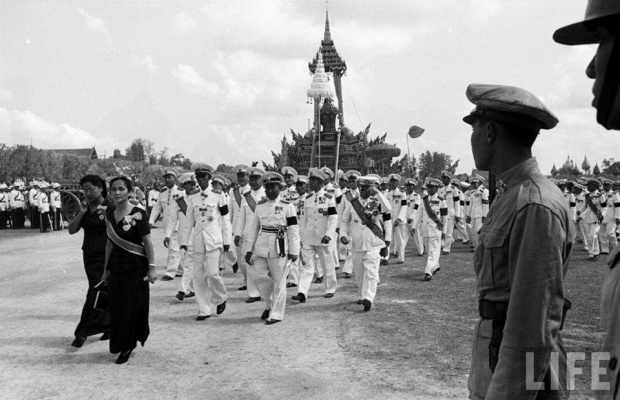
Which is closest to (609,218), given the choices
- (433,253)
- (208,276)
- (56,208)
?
(433,253)

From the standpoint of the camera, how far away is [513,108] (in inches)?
91.0

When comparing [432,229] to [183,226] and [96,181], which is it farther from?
[96,181]

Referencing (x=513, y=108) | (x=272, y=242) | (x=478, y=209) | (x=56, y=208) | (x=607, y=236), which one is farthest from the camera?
(x=56, y=208)

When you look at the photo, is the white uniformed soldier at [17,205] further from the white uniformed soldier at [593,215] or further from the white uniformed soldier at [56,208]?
the white uniformed soldier at [593,215]

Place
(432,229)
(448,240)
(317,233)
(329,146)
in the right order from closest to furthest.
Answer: (317,233), (432,229), (448,240), (329,146)

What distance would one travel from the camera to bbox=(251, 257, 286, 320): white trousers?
27.3 feet

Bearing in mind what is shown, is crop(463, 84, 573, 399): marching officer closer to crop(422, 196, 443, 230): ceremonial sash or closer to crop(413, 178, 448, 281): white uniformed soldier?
crop(413, 178, 448, 281): white uniformed soldier

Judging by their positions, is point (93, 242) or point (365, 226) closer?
point (93, 242)

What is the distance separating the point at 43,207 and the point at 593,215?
22.1 metres

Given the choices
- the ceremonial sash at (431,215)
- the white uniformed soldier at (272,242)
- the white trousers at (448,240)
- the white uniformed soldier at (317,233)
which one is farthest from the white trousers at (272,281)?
the white trousers at (448,240)

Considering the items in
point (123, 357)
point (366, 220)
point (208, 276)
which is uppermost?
point (366, 220)

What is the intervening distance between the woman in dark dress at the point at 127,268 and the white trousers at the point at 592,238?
517 inches

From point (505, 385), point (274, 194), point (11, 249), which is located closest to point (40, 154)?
point (11, 249)

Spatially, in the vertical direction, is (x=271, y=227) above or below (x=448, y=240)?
above
